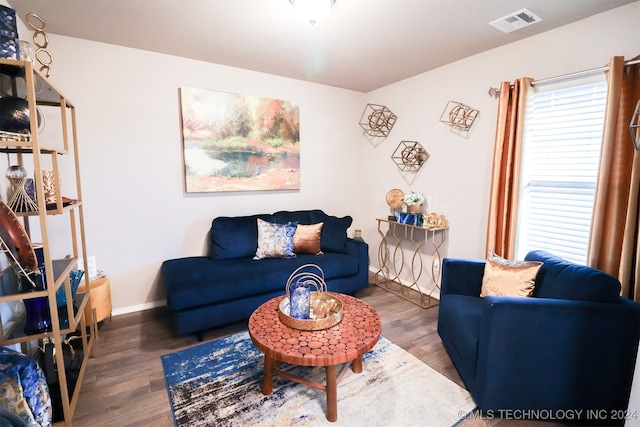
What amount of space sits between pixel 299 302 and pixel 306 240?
4.65 feet

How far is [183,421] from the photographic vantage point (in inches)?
65.8

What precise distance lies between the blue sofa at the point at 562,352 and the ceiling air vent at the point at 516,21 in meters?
1.74

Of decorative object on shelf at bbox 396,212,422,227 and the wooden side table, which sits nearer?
the wooden side table

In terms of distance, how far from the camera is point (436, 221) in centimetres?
321

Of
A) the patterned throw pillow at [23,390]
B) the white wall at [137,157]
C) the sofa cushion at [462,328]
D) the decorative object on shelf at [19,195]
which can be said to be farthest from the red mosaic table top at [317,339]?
the white wall at [137,157]

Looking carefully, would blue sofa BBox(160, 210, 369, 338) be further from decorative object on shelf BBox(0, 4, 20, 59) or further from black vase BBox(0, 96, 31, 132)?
decorative object on shelf BBox(0, 4, 20, 59)

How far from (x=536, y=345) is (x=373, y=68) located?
279 cm

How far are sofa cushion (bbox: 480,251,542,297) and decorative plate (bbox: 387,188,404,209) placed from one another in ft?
4.86

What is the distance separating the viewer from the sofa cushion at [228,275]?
2.41 metres

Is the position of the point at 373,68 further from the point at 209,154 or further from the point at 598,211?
the point at 598,211

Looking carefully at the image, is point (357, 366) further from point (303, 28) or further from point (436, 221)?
point (303, 28)

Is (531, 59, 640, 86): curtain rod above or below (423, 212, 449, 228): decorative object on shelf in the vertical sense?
above

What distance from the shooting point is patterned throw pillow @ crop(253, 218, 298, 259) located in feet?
10.0

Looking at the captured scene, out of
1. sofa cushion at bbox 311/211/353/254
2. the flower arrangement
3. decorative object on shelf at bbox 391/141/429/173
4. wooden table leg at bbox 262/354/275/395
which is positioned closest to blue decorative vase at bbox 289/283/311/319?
wooden table leg at bbox 262/354/275/395
